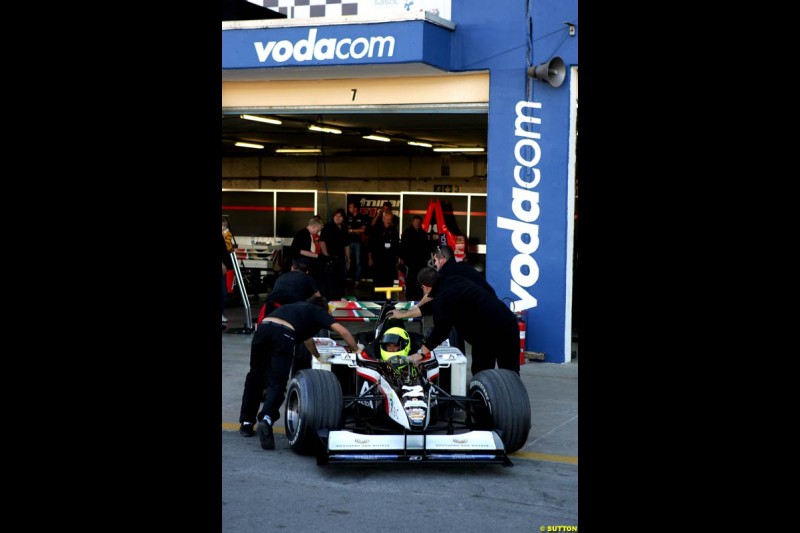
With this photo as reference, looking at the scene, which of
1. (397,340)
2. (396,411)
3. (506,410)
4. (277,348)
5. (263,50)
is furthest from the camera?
(263,50)

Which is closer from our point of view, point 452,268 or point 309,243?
point 452,268

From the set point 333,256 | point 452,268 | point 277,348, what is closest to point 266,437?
point 277,348

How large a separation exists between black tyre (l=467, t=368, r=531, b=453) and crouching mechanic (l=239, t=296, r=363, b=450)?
108cm

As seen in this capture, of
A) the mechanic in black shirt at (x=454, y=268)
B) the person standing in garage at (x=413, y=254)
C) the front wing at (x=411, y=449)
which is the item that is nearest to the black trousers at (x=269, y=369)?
the front wing at (x=411, y=449)

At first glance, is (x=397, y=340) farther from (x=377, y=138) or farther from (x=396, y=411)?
(x=377, y=138)

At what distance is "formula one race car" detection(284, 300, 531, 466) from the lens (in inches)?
243

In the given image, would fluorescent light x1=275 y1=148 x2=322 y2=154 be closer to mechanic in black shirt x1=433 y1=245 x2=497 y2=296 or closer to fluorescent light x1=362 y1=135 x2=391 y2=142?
fluorescent light x1=362 y1=135 x2=391 y2=142

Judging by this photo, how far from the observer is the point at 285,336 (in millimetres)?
7188

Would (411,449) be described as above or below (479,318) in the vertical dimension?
below

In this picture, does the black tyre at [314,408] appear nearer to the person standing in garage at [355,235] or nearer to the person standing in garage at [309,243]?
the person standing in garage at [309,243]

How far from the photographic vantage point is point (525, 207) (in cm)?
1103

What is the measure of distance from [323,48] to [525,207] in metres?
3.03
